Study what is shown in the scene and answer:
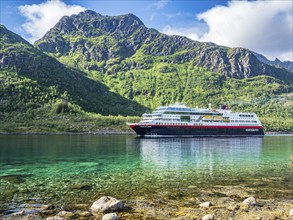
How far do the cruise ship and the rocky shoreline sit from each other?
10636 cm

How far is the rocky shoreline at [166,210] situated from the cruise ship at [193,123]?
4187 inches

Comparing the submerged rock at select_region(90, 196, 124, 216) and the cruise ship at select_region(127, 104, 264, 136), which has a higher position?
the cruise ship at select_region(127, 104, 264, 136)

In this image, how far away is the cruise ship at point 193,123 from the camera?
13062 cm

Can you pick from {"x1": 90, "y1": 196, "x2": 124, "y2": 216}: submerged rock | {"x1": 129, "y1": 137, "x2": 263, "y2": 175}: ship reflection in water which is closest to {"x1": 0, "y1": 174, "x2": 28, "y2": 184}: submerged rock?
{"x1": 90, "y1": 196, "x2": 124, "y2": 216}: submerged rock

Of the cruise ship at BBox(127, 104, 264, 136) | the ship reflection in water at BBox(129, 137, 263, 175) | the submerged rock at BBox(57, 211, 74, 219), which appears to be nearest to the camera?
the submerged rock at BBox(57, 211, 74, 219)

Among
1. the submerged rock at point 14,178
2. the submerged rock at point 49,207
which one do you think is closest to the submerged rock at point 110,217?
the submerged rock at point 49,207

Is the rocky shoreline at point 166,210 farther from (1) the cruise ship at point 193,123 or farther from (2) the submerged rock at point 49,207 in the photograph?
(1) the cruise ship at point 193,123

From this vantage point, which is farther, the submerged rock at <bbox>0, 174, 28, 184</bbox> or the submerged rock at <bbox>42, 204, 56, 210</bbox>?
the submerged rock at <bbox>0, 174, 28, 184</bbox>

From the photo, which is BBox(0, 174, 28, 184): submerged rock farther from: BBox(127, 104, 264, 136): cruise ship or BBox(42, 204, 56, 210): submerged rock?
BBox(127, 104, 264, 136): cruise ship

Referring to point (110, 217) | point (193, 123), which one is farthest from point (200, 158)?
point (193, 123)

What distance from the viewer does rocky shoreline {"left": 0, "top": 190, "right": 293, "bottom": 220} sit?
18.7 m

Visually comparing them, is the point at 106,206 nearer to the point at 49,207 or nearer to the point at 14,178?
the point at 49,207

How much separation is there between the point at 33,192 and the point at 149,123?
104912 mm

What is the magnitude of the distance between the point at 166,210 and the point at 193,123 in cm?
12209
